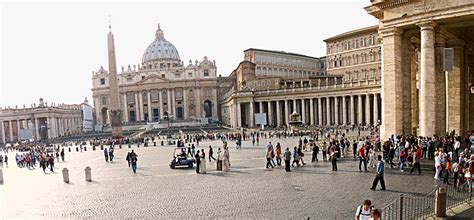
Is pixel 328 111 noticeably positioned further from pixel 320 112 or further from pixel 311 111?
pixel 311 111

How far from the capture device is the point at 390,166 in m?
16.5

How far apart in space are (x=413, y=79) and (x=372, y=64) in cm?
4598

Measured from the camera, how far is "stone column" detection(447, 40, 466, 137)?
21766mm

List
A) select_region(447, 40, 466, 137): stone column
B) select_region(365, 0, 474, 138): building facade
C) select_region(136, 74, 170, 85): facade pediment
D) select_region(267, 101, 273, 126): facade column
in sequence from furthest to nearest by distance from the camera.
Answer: select_region(136, 74, 170, 85): facade pediment, select_region(267, 101, 273, 126): facade column, select_region(447, 40, 466, 137): stone column, select_region(365, 0, 474, 138): building facade

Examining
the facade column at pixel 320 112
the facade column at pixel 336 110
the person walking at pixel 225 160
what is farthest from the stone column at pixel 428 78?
the facade column at pixel 320 112

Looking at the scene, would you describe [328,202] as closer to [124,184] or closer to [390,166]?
[390,166]

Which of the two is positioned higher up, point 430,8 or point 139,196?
point 430,8

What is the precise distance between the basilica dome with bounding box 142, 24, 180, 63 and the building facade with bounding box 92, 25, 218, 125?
22.9m

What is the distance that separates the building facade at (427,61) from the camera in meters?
18.1

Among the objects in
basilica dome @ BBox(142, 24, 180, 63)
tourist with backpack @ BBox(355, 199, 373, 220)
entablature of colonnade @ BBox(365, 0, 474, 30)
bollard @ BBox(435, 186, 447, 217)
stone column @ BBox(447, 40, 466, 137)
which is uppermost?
basilica dome @ BBox(142, 24, 180, 63)

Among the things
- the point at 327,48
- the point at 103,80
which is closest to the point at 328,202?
the point at 327,48

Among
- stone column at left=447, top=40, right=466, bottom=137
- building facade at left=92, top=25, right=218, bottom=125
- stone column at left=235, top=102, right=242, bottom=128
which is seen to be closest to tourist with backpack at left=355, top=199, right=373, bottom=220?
stone column at left=447, top=40, right=466, bottom=137

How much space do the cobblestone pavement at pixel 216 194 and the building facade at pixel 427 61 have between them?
4338 mm

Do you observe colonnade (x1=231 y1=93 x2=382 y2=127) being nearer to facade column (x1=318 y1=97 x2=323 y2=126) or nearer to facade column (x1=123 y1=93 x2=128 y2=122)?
facade column (x1=318 y1=97 x2=323 y2=126)
